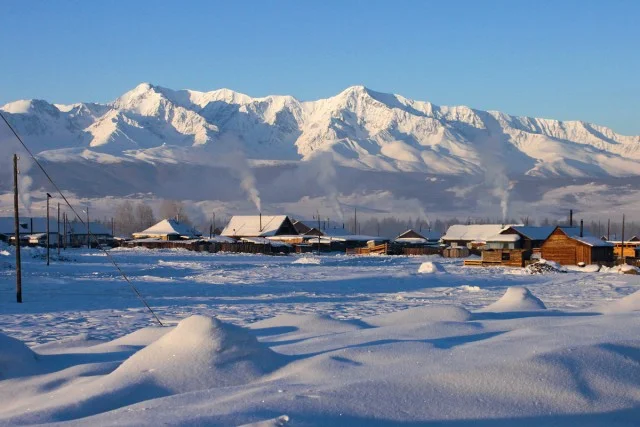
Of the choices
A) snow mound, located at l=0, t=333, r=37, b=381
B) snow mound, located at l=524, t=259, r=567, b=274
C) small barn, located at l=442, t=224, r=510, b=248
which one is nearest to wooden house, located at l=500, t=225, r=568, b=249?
→ small barn, located at l=442, t=224, r=510, b=248

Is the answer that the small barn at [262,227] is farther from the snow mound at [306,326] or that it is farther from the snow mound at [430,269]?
the snow mound at [306,326]

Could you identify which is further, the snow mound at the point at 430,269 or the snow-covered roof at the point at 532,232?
the snow-covered roof at the point at 532,232

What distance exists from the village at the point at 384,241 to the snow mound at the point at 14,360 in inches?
1630

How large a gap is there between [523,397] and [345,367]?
210 centimetres

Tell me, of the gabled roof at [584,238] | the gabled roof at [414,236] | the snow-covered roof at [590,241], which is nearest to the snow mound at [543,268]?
the snow-covered roof at [590,241]

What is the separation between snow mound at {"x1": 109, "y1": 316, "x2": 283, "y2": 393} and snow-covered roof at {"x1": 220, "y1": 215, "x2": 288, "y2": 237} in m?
103

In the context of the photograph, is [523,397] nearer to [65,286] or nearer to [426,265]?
[65,286]

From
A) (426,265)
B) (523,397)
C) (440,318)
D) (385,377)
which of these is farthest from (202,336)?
(426,265)

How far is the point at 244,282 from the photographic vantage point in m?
37.9

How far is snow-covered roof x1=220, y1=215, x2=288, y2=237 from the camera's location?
114 m

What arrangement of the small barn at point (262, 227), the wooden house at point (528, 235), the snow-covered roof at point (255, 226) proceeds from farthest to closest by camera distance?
the snow-covered roof at point (255, 226)
the small barn at point (262, 227)
the wooden house at point (528, 235)

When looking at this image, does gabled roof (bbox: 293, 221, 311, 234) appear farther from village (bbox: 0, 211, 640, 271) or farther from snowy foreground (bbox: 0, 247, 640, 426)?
snowy foreground (bbox: 0, 247, 640, 426)

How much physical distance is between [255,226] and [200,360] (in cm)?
10823

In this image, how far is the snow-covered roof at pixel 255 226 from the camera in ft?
373
